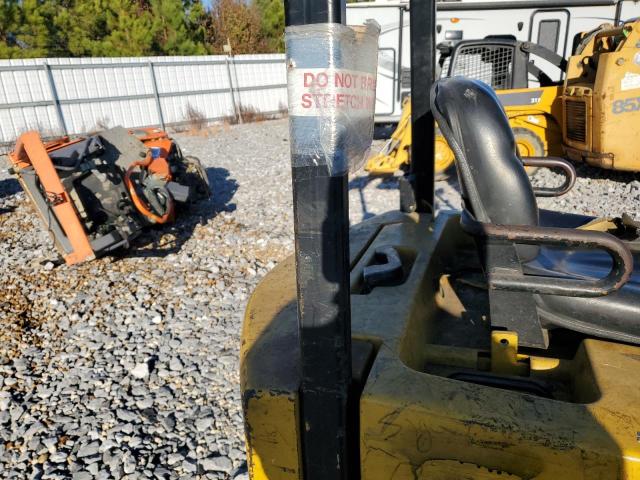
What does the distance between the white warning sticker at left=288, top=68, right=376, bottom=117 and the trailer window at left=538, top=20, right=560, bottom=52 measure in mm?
11098

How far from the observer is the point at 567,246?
54.9 inches

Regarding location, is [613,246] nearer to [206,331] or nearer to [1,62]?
[206,331]

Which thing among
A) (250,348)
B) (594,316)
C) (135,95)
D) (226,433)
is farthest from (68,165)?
(135,95)

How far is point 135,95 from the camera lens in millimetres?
15078

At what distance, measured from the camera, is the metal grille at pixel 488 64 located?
7.39 metres

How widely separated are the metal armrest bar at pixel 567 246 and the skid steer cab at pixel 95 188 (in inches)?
154

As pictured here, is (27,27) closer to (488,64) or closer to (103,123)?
(103,123)

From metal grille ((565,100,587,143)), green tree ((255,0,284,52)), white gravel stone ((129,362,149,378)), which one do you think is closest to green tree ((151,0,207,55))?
green tree ((255,0,284,52))

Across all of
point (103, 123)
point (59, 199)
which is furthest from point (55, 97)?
point (59, 199)

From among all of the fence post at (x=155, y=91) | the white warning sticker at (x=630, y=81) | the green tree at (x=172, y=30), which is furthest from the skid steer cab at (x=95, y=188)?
the green tree at (x=172, y=30)

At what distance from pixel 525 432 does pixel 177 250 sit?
15.4 ft

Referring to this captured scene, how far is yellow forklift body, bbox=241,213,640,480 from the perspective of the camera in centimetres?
99

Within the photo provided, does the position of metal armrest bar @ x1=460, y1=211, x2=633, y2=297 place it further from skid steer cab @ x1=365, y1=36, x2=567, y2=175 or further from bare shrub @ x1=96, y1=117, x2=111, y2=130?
bare shrub @ x1=96, y1=117, x2=111, y2=130

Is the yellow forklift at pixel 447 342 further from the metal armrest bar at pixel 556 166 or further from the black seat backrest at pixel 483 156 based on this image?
the metal armrest bar at pixel 556 166
